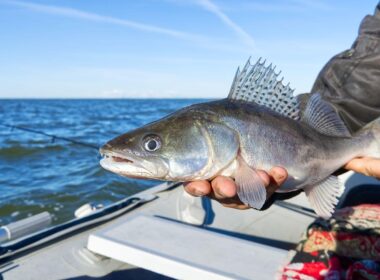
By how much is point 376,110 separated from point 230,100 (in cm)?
161

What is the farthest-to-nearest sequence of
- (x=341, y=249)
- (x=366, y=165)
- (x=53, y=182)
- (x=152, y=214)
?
1. (x=53, y=182)
2. (x=152, y=214)
3. (x=341, y=249)
4. (x=366, y=165)

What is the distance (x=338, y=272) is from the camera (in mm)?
3082

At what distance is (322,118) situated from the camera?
2.79 meters

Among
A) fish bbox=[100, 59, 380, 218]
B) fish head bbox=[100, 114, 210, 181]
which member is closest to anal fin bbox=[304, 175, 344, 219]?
fish bbox=[100, 59, 380, 218]

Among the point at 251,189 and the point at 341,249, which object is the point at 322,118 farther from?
the point at 341,249

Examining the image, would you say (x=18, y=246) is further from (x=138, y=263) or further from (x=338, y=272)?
(x=338, y=272)

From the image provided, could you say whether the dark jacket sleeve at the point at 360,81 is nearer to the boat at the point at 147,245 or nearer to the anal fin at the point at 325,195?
the anal fin at the point at 325,195

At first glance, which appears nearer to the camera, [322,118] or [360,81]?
[322,118]

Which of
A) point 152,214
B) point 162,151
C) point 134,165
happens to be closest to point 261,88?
point 162,151

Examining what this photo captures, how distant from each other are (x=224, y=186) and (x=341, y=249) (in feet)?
5.41

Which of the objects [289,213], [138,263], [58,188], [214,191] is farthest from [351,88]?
[58,188]

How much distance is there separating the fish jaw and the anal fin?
117cm

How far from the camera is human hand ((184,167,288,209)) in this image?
230 centimetres

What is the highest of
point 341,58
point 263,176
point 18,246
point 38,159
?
point 341,58
